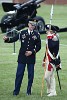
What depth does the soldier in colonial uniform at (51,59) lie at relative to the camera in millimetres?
13664

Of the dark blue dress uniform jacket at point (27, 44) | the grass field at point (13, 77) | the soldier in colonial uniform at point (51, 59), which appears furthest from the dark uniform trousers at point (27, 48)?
the grass field at point (13, 77)

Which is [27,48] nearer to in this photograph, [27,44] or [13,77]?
[27,44]

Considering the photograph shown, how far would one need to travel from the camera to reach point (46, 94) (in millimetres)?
14117

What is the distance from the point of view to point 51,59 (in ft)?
45.4

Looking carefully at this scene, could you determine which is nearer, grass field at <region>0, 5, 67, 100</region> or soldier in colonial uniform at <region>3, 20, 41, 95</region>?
soldier in colonial uniform at <region>3, 20, 41, 95</region>

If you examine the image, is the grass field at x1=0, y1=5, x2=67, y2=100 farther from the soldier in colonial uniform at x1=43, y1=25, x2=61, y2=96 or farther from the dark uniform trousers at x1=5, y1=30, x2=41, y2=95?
the dark uniform trousers at x1=5, y1=30, x2=41, y2=95

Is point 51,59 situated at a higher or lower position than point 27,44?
lower

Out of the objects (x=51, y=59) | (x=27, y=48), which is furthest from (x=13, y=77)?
(x=27, y=48)

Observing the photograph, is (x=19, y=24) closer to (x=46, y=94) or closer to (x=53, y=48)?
(x=53, y=48)

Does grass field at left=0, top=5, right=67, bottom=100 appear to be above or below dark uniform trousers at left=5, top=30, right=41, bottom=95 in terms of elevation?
below

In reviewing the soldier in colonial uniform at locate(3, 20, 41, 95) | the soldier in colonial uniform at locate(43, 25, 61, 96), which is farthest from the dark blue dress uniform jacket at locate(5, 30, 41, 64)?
the soldier in colonial uniform at locate(43, 25, 61, 96)

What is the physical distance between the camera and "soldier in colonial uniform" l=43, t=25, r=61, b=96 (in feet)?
44.8

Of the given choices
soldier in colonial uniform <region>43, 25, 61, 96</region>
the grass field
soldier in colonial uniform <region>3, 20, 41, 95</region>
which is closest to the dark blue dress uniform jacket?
soldier in colonial uniform <region>3, 20, 41, 95</region>

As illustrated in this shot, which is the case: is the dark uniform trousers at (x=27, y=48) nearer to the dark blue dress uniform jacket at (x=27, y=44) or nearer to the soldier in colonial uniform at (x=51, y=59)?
the dark blue dress uniform jacket at (x=27, y=44)
